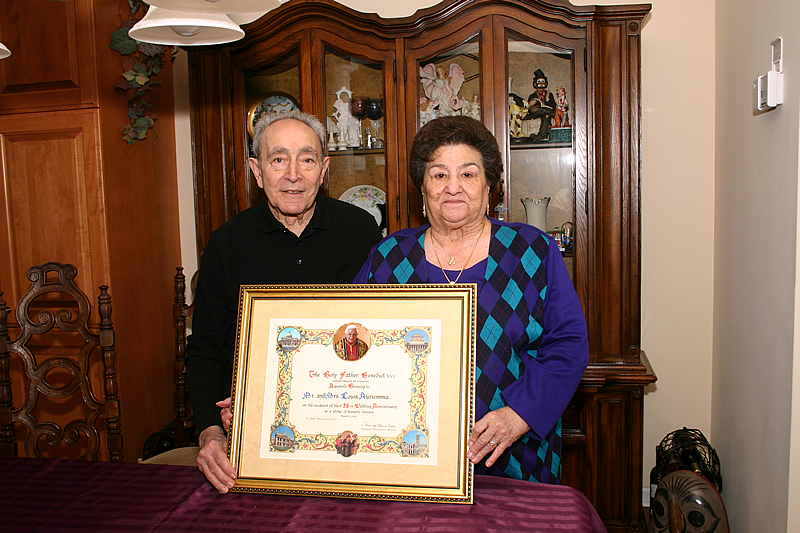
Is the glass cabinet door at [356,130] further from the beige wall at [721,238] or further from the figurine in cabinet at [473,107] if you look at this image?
the beige wall at [721,238]

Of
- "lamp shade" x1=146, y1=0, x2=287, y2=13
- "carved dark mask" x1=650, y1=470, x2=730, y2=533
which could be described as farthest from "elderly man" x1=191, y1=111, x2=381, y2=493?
"carved dark mask" x1=650, y1=470, x2=730, y2=533

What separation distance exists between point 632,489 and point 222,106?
233cm

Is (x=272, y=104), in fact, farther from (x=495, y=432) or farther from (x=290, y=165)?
(x=495, y=432)

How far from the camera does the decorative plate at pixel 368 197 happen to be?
2.37m

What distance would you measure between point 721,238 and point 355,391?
201 centimetres

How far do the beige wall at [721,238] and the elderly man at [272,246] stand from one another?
1286mm

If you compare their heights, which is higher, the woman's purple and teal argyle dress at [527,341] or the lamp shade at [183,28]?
the lamp shade at [183,28]

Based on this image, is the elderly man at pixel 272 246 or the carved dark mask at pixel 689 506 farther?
the carved dark mask at pixel 689 506

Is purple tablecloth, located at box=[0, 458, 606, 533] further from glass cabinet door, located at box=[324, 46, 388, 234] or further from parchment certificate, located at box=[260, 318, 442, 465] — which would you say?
glass cabinet door, located at box=[324, 46, 388, 234]

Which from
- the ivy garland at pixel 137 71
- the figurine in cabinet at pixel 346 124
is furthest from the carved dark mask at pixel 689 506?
the ivy garland at pixel 137 71

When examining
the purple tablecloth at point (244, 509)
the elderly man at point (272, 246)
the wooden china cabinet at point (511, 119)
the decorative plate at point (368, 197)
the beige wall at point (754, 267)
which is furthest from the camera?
the decorative plate at point (368, 197)

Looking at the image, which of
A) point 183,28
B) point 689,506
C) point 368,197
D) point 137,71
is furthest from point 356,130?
point 689,506

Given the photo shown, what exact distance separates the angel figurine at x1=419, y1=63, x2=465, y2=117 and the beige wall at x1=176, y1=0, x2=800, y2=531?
0.55 metres

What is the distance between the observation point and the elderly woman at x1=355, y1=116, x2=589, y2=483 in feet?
3.92
